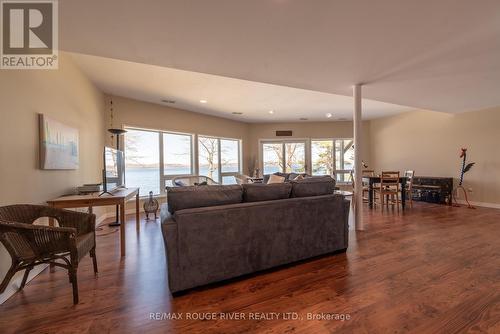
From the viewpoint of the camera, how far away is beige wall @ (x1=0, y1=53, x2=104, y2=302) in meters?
1.98

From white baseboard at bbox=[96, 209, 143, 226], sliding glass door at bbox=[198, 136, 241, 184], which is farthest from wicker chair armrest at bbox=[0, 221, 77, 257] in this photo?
sliding glass door at bbox=[198, 136, 241, 184]

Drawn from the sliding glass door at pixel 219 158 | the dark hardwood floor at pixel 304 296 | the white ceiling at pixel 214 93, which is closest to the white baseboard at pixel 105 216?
the dark hardwood floor at pixel 304 296

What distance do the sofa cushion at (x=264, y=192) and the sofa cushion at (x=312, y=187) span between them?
0.13 metres

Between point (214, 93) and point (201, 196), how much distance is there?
3.24 meters

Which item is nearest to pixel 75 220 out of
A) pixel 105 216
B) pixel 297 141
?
pixel 105 216

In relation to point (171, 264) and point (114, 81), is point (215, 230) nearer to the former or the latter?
point (171, 264)

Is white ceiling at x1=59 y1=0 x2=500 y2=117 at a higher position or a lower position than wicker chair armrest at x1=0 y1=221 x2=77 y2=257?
higher

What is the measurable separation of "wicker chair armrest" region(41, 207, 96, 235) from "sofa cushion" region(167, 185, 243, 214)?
2.89ft

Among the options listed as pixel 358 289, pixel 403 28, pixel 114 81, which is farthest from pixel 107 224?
pixel 403 28

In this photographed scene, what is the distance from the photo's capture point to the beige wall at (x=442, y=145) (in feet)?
17.8

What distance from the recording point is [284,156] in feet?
27.2

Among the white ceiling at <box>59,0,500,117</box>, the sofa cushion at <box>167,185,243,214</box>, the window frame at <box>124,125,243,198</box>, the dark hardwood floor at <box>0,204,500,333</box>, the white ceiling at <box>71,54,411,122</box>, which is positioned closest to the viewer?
the dark hardwood floor at <box>0,204,500,333</box>

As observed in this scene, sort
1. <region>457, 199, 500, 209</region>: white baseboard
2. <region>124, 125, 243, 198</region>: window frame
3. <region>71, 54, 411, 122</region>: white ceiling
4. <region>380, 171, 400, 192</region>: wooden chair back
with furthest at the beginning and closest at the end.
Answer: <region>124, 125, 243, 198</region>: window frame, <region>457, 199, 500, 209</region>: white baseboard, <region>380, 171, 400, 192</region>: wooden chair back, <region>71, 54, 411, 122</region>: white ceiling

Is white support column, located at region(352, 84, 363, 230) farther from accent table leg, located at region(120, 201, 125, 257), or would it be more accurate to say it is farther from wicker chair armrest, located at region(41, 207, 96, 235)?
wicker chair armrest, located at region(41, 207, 96, 235)
